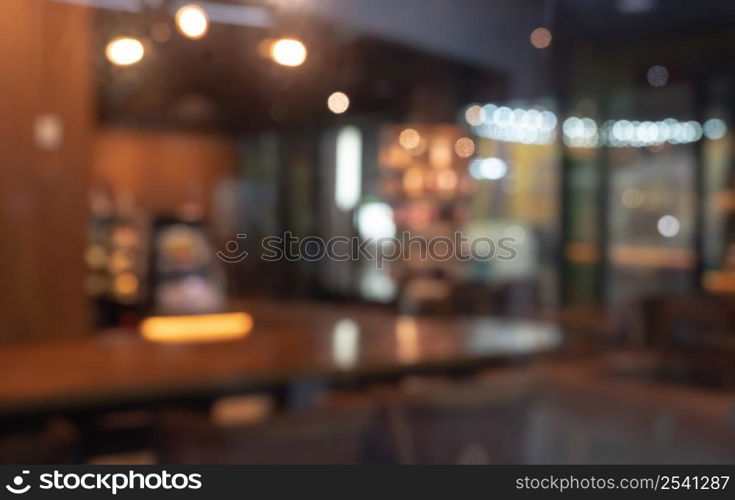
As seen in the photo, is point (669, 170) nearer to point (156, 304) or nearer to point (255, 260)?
point (255, 260)

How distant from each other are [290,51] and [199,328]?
1.18 metres

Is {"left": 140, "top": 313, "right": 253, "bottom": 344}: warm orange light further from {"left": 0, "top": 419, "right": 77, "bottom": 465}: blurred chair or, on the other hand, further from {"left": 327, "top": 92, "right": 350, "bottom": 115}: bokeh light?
{"left": 327, "top": 92, "right": 350, "bottom": 115}: bokeh light

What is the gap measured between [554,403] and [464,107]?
4.96ft

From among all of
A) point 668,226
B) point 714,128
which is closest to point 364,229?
point 668,226

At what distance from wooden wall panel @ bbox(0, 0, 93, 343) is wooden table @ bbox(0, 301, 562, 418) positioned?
18.0 inches

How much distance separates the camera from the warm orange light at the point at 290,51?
1439 millimetres

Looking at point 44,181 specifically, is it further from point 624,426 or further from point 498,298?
point 624,426

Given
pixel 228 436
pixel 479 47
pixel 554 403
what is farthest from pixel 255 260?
pixel 554 403

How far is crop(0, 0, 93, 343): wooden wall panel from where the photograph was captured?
2.58m

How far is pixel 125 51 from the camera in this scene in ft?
5.79

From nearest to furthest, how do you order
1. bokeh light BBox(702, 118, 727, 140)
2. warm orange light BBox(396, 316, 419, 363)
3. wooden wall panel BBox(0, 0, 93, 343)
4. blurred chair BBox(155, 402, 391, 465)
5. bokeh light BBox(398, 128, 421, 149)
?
blurred chair BBox(155, 402, 391, 465), warm orange light BBox(396, 316, 419, 363), bokeh light BBox(398, 128, 421, 149), bokeh light BBox(702, 118, 727, 140), wooden wall panel BBox(0, 0, 93, 343)

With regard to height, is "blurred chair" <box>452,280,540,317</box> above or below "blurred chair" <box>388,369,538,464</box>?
above

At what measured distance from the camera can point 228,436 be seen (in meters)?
1.41

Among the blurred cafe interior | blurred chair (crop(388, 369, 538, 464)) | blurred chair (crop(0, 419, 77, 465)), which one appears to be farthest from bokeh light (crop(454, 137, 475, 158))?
blurred chair (crop(0, 419, 77, 465))
